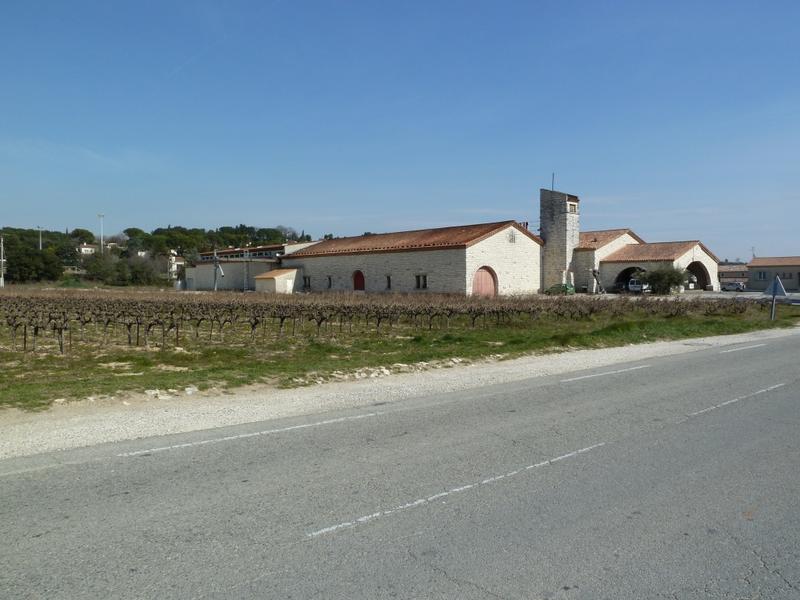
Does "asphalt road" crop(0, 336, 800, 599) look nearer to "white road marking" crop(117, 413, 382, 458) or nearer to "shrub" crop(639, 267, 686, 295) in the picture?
"white road marking" crop(117, 413, 382, 458)

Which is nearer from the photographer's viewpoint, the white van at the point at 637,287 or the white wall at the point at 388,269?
the white wall at the point at 388,269

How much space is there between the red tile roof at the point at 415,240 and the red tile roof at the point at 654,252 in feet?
43.3

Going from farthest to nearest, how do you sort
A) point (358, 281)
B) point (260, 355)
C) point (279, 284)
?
point (279, 284)
point (358, 281)
point (260, 355)

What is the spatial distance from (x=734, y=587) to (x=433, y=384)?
8505 millimetres

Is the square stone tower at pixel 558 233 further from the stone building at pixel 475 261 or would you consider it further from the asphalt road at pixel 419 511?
the asphalt road at pixel 419 511

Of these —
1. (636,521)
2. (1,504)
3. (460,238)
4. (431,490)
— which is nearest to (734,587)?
(636,521)

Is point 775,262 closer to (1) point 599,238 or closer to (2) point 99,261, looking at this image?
(1) point 599,238

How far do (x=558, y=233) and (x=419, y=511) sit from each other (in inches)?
2312

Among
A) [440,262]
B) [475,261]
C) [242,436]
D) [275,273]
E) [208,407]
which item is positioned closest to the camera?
[242,436]

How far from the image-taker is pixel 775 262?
83125mm

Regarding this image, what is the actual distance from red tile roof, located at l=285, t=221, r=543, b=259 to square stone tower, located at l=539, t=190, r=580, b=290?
267 inches

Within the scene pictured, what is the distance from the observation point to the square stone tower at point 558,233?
199 ft

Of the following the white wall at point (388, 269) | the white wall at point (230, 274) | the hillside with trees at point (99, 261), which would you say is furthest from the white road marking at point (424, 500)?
the hillside with trees at point (99, 261)

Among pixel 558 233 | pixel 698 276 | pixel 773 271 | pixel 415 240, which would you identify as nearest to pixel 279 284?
pixel 415 240
